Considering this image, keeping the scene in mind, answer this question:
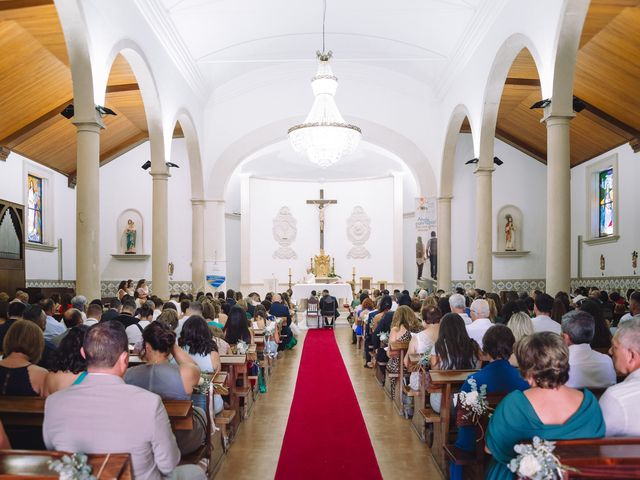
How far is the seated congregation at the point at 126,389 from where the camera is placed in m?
2.39

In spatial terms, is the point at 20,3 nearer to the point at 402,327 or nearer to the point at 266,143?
the point at 402,327

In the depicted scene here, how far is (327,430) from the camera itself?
5445 millimetres

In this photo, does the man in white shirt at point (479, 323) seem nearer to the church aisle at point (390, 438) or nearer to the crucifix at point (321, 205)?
the church aisle at point (390, 438)

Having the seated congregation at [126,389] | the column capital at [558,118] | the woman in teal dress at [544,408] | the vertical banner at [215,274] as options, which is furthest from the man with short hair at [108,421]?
the vertical banner at [215,274]

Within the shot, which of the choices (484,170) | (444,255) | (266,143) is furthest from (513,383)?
(266,143)

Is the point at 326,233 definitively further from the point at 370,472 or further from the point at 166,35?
the point at 370,472

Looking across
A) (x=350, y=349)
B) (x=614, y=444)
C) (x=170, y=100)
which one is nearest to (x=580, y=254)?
(x=350, y=349)

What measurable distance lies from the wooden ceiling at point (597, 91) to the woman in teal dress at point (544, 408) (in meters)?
7.48

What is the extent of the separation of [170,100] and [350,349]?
558 centimetres

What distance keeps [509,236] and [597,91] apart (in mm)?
5003

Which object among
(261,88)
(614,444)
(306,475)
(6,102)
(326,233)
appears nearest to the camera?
(614,444)

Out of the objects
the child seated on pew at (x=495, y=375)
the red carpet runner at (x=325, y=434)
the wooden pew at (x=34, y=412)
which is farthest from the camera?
the red carpet runner at (x=325, y=434)

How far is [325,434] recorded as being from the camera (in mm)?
5301

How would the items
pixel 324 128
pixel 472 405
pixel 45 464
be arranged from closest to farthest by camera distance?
pixel 45 464
pixel 472 405
pixel 324 128
